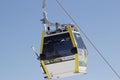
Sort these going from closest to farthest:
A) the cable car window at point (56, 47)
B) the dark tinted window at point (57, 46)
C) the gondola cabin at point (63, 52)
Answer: the gondola cabin at point (63, 52)
the cable car window at point (56, 47)
the dark tinted window at point (57, 46)

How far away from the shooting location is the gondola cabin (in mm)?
22625

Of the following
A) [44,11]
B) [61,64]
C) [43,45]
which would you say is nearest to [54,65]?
[61,64]

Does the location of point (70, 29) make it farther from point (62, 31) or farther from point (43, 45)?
point (43, 45)

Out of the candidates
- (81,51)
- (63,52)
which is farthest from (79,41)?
(63,52)

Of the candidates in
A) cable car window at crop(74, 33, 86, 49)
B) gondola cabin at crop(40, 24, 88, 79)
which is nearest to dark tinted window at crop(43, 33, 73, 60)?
gondola cabin at crop(40, 24, 88, 79)

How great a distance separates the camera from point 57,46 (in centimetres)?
2417

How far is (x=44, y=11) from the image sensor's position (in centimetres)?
2281

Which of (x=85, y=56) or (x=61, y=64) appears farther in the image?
(x=85, y=56)

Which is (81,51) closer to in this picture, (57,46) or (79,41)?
(79,41)

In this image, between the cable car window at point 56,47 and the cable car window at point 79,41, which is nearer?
the cable car window at point 56,47

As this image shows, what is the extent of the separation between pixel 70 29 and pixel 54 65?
2.82 metres

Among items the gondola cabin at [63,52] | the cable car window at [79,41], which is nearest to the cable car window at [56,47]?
the gondola cabin at [63,52]

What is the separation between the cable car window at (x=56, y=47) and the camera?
23.2m

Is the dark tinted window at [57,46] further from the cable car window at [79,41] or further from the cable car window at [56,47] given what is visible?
the cable car window at [79,41]
